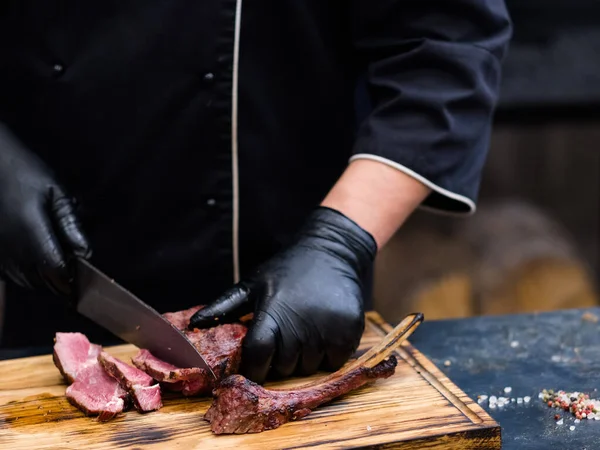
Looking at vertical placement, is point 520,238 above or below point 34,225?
below

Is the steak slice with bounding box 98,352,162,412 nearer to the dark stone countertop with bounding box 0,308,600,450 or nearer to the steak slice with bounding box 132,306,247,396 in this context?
the steak slice with bounding box 132,306,247,396

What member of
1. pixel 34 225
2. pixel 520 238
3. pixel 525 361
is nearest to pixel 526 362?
pixel 525 361

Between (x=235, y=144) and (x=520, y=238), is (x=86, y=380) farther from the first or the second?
(x=520, y=238)

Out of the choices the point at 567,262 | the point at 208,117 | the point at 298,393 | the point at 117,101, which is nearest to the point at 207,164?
the point at 208,117

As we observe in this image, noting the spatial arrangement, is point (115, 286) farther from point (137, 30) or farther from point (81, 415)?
point (137, 30)

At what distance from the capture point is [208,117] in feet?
8.56

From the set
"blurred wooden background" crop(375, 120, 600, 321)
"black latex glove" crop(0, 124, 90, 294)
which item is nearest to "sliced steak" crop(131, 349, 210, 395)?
"black latex glove" crop(0, 124, 90, 294)

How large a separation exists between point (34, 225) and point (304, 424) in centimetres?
106

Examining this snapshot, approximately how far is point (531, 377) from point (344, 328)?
600 mm

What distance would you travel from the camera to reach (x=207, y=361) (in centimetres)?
201

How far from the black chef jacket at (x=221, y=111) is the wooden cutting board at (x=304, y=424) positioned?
0.72 metres

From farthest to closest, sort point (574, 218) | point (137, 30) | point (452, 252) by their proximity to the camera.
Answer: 1. point (574, 218)
2. point (452, 252)
3. point (137, 30)

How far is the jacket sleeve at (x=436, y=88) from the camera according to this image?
7.99ft

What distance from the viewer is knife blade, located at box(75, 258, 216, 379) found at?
2.06m
